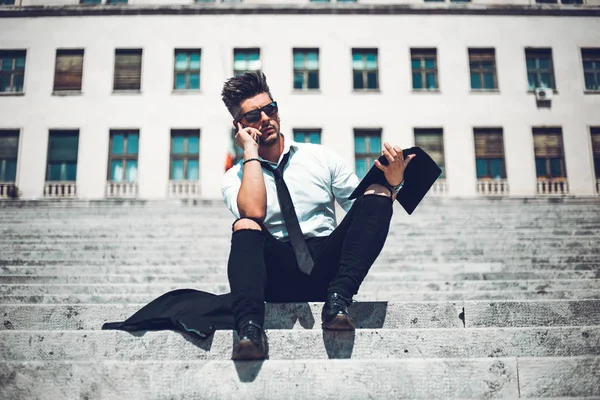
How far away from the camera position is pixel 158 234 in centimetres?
980

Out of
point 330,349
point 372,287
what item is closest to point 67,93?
point 372,287

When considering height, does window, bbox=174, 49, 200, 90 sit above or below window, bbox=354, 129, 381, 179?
above

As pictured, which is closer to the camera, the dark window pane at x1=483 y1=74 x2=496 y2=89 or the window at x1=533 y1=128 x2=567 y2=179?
the window at x1=533 y1=128 x2=567 y2=179

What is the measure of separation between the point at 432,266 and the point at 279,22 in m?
14.0

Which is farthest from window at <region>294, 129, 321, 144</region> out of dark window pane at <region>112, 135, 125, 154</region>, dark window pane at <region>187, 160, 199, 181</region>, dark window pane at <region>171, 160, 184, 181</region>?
dark window pane at <region>112, 135, 125, 154</region>

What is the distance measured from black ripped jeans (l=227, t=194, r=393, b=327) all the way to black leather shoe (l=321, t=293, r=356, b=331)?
1.7 inches

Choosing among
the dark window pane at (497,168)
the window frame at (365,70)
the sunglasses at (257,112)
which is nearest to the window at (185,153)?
the window frame at (365,70)

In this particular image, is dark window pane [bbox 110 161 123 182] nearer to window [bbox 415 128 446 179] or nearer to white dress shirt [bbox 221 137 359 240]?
window [bbox 415 128 446 179]

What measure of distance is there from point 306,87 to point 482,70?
6.18m

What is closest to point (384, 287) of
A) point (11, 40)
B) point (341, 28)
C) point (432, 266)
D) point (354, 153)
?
point (432, 266)

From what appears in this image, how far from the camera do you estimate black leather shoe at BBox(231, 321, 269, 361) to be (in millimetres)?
2490

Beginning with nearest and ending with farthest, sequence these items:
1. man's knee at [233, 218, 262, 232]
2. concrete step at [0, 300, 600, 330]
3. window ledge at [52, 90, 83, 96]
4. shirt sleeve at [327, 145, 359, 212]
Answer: man's knee at [233, 218, 262, 232] → concrete step at [0, 300, 600, 330] → shirt sleeve at [327, 145, 359, 212] → window ledge at [52, 90, 83, 96]

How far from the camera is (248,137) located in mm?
3406

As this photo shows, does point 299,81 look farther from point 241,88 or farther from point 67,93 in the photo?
point 241,88
